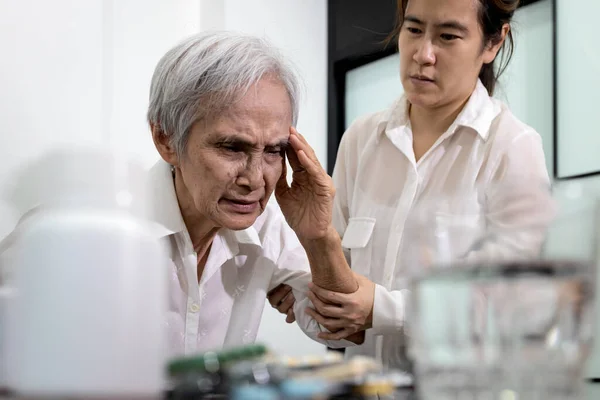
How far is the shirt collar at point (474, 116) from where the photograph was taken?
1.78m

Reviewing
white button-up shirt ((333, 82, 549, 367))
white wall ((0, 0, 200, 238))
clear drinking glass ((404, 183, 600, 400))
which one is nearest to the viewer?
clear drinking glass ((404, 183, 600, 400))

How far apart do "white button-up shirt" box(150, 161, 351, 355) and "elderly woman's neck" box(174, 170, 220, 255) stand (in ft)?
0.06

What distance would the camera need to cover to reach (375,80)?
371 centimetres

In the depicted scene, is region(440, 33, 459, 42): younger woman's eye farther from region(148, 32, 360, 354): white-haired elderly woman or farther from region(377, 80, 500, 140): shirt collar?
region(148, 32, 360, 354): white-haired elderly woman

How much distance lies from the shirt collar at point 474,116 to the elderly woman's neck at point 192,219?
59 cm

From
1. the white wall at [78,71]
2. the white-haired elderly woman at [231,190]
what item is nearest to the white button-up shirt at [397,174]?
the white-haired elderly woman at [231,190]

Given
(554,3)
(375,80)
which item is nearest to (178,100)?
(554,3)

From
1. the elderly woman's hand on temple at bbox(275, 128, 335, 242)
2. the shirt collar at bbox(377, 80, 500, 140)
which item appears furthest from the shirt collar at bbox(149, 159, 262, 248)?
the shirt collar at bbox(377, 80, 500, 140)

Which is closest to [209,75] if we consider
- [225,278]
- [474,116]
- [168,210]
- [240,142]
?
[240,142]

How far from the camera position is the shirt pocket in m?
1.81

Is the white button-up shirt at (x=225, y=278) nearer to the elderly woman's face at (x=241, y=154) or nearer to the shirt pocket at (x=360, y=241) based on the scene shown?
the elderly woman's face at (x=241, y=154)

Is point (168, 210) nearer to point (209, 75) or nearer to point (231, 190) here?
point (231, 190)

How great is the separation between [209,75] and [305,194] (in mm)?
321

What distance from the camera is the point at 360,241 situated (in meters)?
1.80
